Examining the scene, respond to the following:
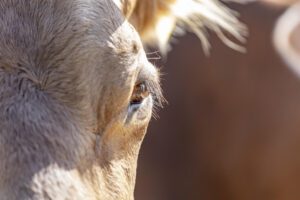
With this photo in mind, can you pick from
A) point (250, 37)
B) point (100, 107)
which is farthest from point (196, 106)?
point (100, 107)

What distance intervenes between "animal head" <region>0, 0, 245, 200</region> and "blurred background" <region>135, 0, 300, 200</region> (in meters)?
2.45

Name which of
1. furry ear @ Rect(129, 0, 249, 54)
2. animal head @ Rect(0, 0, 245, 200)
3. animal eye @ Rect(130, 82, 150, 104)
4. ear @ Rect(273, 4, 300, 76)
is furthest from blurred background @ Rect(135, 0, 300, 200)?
animal head @ Rect(0, 0, 245, 200)

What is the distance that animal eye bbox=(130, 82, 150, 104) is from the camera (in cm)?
207

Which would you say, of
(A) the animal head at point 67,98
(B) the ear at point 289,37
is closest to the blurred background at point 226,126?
(B) the ear at point 289,37

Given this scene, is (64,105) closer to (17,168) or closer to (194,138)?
(17,168)

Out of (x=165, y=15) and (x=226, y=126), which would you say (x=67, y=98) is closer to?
(x=165, y=15)

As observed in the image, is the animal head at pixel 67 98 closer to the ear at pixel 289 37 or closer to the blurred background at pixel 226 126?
the blurred background at pixel 226 126

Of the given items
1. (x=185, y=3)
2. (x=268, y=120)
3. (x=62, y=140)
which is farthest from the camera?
(x=268, y=120)

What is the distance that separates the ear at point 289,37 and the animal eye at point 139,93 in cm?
265

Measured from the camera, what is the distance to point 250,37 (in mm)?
4570

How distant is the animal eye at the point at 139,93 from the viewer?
2.07 metres

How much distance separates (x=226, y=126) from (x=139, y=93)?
256 cm

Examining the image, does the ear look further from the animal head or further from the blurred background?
the animal head

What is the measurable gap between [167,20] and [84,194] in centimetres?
145
